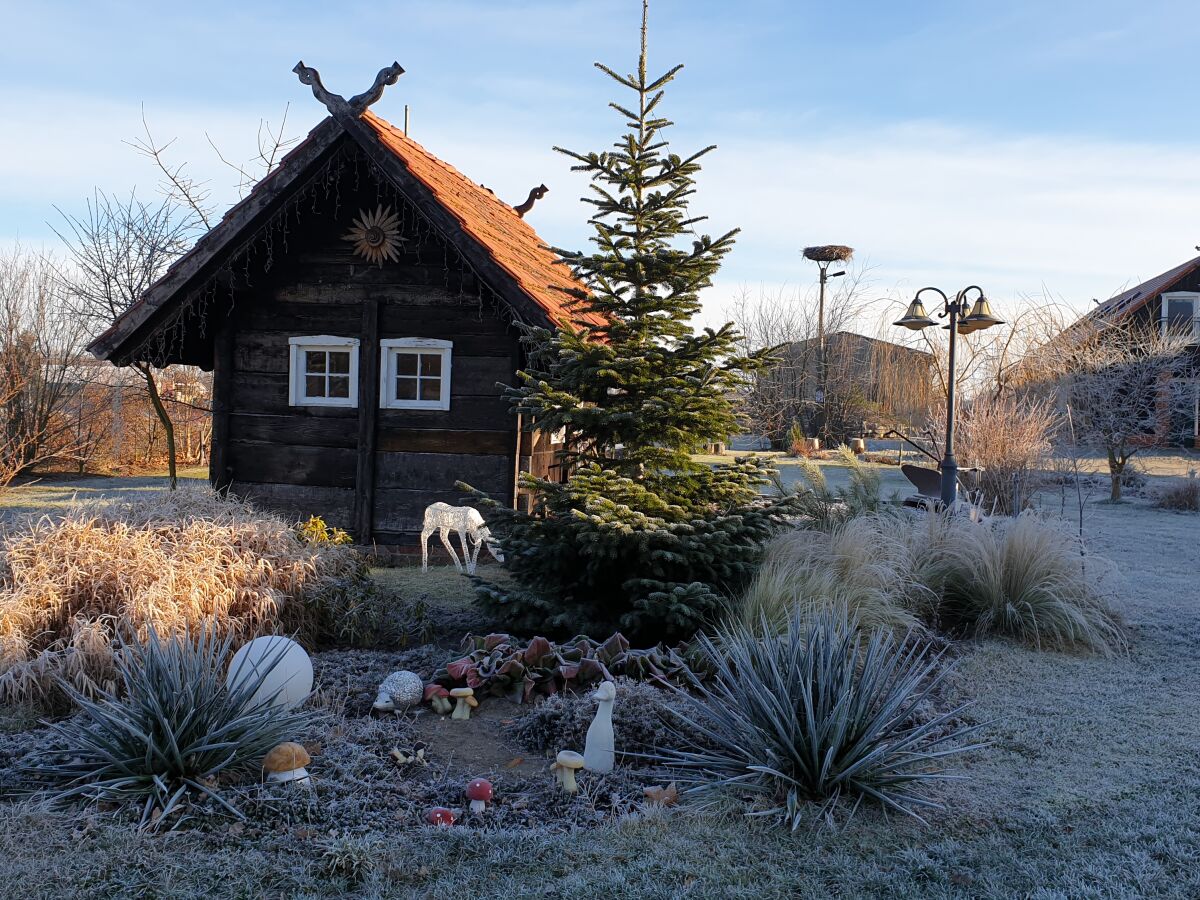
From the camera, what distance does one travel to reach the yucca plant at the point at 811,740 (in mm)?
3600

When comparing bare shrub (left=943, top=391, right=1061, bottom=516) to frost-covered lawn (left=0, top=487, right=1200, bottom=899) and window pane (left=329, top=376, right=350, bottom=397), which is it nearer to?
window pane (left=329, top=376, right=350, bottom=397)

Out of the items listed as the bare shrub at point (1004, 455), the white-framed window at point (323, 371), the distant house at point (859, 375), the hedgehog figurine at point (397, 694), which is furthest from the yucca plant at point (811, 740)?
the distant house at point (859, 375)

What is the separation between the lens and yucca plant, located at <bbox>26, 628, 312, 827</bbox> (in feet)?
11.2

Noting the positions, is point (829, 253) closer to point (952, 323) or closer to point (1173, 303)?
point (1173, 303)

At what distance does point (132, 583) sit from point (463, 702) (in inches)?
86.9

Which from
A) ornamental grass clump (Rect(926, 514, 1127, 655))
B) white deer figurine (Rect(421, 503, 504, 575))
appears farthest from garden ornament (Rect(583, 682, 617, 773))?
white deer figurine (Rect(421, 503, 504, 575))

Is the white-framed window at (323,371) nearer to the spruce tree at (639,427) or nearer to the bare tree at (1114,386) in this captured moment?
the spruce tree at (639,427)

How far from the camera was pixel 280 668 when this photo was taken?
4.34 m

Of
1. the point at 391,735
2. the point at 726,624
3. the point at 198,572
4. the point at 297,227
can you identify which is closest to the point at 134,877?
the point at 391,735

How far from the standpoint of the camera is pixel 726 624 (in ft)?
18.2

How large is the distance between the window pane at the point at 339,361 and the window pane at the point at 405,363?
554 mm

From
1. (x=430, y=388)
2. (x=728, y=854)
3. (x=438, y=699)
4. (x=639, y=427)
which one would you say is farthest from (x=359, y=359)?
(x=728, y=854)

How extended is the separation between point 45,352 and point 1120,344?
23.9 meters

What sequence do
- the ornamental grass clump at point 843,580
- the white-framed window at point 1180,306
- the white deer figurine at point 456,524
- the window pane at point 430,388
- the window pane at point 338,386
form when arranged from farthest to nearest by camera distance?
the white-framed window at point 1180,306
the window pane at point 338,386
the window pane at point 430,388
the white deer figurine at point 456,524
the ornamental grass clump at point 843,580
